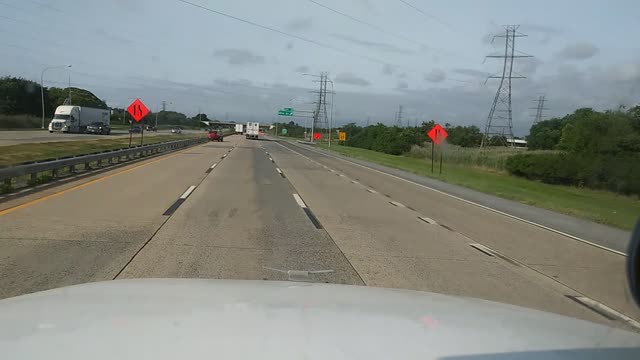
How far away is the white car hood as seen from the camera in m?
2.95

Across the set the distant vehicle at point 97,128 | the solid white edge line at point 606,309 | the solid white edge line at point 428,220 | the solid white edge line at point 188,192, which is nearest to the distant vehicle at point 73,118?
the distant vehicle at point 97,128

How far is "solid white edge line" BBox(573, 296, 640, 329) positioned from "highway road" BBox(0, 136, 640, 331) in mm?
29

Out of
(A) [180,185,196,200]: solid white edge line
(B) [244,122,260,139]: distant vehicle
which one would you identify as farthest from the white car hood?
(B) [244,122,260,139]: distant vehicle

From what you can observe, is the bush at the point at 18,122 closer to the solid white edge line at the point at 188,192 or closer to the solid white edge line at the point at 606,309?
the solid white edge line at the point at 188,192

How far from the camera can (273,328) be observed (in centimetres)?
336

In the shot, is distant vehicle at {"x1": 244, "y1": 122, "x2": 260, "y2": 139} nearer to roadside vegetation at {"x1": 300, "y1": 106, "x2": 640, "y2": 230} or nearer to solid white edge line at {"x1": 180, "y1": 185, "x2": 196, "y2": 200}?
roadside vegetation at {"x1": 300, "y1": 106, "x2": 640, "y2": 230}

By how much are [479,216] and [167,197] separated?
28.4 ft

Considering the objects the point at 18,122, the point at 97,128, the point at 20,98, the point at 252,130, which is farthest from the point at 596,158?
the point at 20,98

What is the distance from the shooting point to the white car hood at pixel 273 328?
2951mm

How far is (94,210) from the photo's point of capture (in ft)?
44.1

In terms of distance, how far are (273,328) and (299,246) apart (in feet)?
22.7

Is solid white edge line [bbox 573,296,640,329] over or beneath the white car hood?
beneath

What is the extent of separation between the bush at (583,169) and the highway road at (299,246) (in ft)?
74.5

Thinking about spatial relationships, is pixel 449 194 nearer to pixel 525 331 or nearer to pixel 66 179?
pixel 66 179
